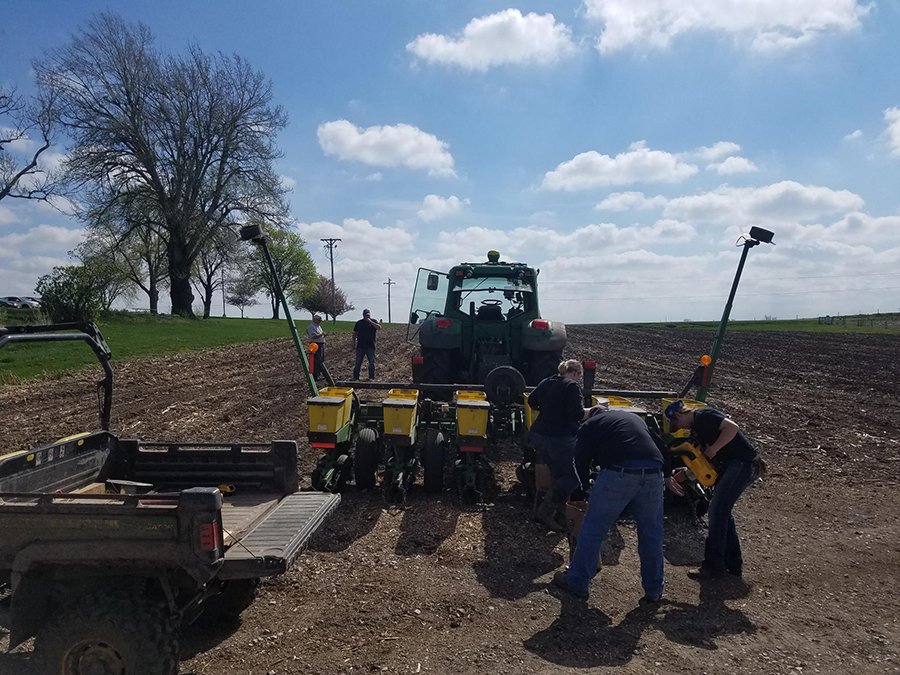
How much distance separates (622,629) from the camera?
3.88 m

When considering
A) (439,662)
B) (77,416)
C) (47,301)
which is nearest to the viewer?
(439,662)

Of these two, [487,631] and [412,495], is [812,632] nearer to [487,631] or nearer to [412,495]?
[487,631]

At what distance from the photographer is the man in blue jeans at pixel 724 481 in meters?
4.66

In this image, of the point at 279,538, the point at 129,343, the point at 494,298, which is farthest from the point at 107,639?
the point at 129,343

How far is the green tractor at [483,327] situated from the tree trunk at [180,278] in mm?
30738

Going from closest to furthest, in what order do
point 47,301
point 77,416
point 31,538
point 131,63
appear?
point 31,538
point 77,416
point 47,301
point 131,63

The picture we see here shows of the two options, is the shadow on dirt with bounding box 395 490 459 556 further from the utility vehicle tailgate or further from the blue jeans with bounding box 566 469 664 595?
the blue jeans with bounding box 566 469 664 595

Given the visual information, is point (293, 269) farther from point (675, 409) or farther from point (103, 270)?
point (675, 409)

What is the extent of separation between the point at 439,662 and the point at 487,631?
0.45 m

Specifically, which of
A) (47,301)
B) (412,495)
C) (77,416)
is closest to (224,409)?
(77,416)

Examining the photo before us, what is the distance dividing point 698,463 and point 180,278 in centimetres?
3626

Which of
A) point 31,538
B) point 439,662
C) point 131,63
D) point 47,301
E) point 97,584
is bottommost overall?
point 439,662

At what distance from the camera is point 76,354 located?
715 inches

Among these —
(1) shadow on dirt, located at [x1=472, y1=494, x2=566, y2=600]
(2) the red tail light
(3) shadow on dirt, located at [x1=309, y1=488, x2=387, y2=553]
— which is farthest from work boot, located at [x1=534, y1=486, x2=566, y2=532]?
(2) the red tail light
